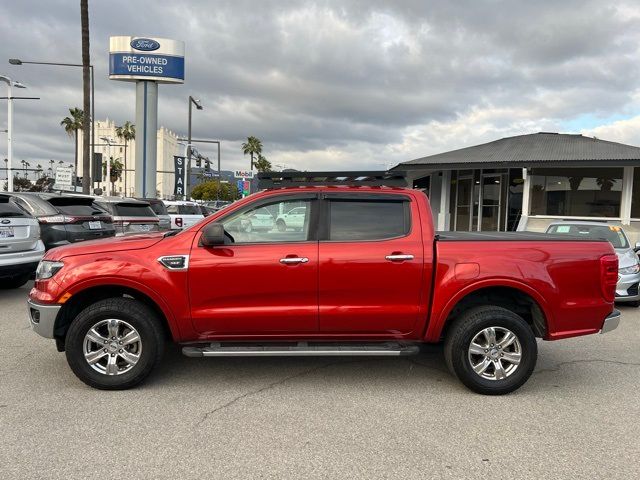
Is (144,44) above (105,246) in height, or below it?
above

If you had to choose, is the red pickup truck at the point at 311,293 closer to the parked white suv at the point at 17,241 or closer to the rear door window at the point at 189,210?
the parked white suv at the point at 17,241

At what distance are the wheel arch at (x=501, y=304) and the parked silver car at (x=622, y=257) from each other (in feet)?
10.4

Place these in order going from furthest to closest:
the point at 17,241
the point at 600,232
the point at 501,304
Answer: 1. the point at 600,232
2. the point at 17,241
3. the point at 501,304

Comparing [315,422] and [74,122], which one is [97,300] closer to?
[315,422]

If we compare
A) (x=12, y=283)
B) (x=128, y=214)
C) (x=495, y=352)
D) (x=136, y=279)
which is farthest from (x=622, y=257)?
(x=12, y=283)

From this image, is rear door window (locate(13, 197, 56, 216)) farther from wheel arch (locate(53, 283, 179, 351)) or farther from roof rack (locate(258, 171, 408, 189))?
roof rack (locate(258, 171, 408, 189))

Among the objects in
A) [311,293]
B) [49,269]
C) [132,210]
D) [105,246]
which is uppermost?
[132,210]

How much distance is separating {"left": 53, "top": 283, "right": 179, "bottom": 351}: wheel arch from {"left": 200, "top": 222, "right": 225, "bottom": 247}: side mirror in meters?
0.66

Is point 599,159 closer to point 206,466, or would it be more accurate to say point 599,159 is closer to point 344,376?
point 344,376

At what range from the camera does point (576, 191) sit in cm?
1677

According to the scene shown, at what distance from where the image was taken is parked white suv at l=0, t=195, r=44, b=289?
7.70 metres

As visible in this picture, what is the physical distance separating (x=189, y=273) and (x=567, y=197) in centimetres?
1588

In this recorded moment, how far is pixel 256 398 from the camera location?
4262 millimetres

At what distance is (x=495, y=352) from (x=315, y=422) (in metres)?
1.72
